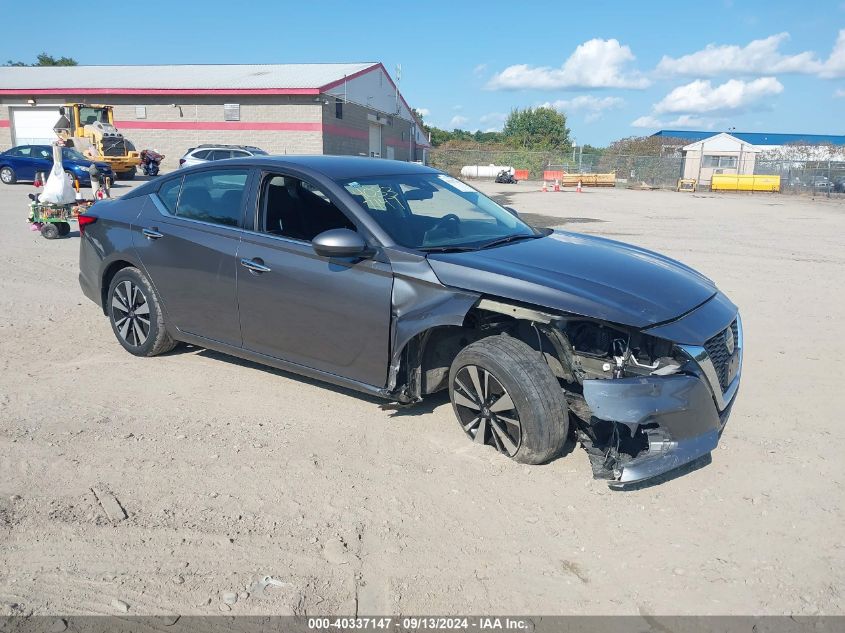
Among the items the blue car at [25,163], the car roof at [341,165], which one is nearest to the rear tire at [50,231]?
the car roof at [341,165]

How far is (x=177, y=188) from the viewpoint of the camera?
546 centimetres

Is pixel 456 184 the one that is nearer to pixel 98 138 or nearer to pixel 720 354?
pixel 720 354

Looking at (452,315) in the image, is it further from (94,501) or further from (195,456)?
(94,501)

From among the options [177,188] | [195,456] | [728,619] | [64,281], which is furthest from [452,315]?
[64,281]

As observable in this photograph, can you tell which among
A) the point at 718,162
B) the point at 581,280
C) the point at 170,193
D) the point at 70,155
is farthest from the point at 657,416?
the point at 718,162

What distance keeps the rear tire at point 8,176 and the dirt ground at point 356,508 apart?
80.2ft

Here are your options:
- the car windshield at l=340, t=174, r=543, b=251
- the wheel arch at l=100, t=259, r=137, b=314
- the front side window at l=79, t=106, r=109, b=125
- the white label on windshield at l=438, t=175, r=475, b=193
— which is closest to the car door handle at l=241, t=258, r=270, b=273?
the car windshield at l=340, t=174, r=543, b=251

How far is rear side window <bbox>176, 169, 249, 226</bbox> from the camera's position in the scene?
16.3 ft

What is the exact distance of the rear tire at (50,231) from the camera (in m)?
12.3

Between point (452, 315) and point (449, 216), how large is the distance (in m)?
1.18

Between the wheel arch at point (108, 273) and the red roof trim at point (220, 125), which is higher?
the red roof trim at point (220, 125)

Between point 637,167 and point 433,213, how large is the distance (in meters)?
48.6

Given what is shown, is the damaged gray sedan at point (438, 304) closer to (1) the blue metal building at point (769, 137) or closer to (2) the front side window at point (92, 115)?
(2) the front side window at point (92, 115)

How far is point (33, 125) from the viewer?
4103 centimetres
